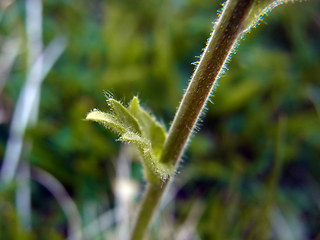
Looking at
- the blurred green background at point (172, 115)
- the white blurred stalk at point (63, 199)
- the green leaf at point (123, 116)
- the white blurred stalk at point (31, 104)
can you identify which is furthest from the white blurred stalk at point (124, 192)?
the green leaf at point (123, 116)

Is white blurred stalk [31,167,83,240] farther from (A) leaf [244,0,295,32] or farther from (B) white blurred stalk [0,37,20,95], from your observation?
(A) leaf [244,0,295,32]

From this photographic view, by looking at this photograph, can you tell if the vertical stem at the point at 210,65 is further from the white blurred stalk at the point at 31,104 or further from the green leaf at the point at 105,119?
the white blurred stalk at the point at 31,104

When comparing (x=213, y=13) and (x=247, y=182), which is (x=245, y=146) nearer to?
(x=247, y=182)

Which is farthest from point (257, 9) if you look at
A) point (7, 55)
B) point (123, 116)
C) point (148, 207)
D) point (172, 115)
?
point (7, 55)

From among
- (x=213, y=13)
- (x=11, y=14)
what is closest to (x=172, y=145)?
(x=213, y=13)

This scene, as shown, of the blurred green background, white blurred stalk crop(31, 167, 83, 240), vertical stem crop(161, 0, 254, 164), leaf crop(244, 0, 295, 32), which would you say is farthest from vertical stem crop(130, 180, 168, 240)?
white blurred stalk crop(31, 167, 83, 240)
